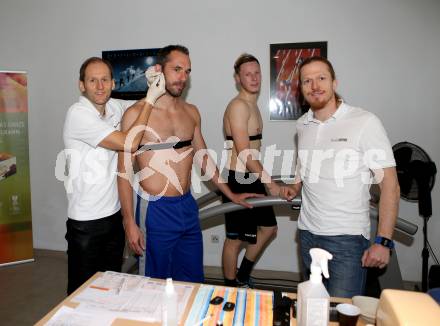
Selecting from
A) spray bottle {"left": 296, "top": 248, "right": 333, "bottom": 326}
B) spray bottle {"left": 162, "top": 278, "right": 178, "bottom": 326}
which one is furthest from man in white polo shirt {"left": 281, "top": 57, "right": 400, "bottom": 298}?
spray bottle {"left": 162, "top": 278, "right": 178, "bottom": 326}

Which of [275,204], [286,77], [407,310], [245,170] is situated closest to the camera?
[407,310]

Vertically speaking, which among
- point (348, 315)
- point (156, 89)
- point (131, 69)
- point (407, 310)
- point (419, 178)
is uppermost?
point (131, 69)

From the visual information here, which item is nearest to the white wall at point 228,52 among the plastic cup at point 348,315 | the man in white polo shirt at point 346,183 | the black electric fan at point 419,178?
the black electric fan at point 419,178

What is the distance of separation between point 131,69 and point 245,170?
171cm

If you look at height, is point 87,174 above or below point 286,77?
below

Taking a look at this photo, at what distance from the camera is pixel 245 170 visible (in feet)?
9.04

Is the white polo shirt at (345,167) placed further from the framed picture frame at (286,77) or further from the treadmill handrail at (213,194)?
the framed picture frame at (286,77)

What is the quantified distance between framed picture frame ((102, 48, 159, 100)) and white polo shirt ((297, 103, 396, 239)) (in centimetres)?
229

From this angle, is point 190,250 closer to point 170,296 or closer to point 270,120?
point 170,296

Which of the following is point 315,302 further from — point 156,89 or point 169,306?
point 156,89

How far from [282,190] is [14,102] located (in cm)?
292

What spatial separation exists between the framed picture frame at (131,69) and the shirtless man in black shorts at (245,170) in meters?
1.16

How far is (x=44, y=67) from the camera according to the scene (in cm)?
384

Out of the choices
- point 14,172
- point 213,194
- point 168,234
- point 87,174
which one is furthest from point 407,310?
point 14,172
